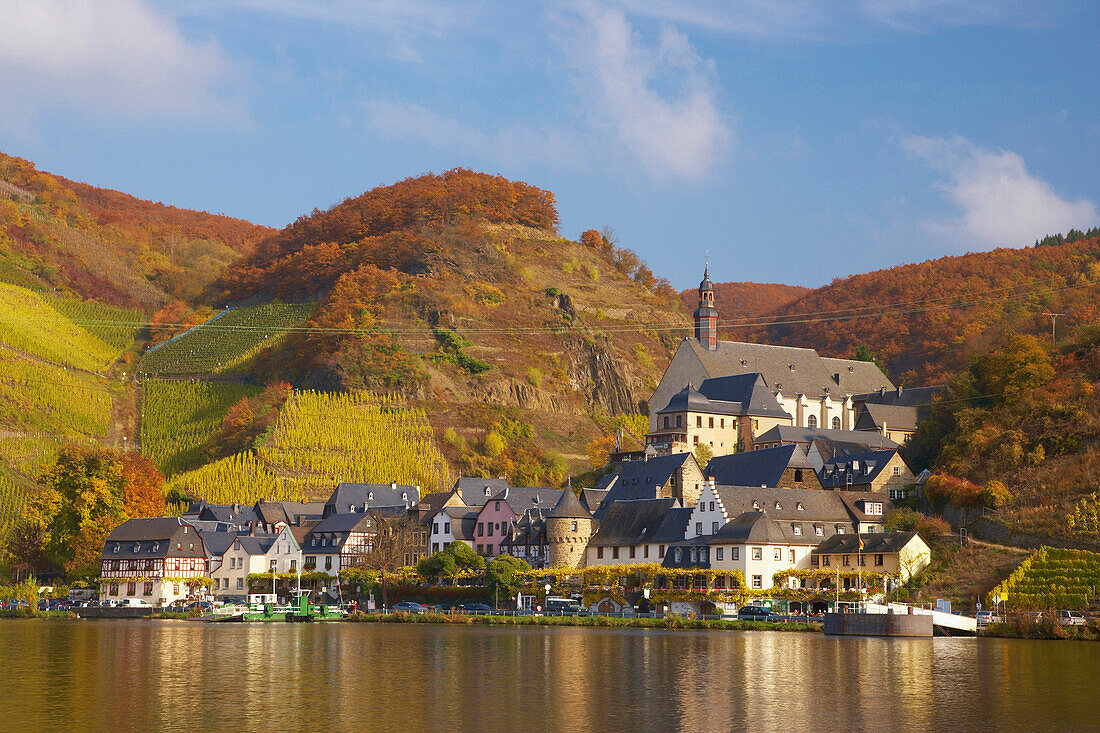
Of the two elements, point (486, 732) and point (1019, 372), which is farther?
point (1019, 372)

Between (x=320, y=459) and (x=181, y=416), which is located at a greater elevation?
(x=181, y=416)

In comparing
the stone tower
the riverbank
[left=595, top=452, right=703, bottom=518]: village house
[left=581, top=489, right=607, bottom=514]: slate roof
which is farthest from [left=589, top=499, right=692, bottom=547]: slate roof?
the riverbank

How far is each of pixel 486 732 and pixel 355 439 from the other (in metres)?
78.3

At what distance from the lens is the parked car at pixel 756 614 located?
6044cm

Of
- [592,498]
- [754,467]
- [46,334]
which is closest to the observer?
[754,467]

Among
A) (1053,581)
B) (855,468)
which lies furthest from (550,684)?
(855,468)

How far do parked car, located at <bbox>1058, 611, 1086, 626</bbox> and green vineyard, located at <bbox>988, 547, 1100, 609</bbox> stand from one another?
3.31 ft

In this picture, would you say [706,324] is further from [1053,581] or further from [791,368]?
[1053,581]

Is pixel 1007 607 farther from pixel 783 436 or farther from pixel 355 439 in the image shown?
pixel 355 439

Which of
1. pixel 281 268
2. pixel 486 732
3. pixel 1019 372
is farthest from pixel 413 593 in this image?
pixel 281 268

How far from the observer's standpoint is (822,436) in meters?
90.6

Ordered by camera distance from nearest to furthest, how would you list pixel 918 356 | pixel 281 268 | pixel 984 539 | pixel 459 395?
pixel 984 539
pixel 459 395
pixel 918 356
pixel 281 268

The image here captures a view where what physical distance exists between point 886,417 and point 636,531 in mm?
33681

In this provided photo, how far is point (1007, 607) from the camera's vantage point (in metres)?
54.9
